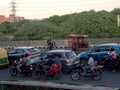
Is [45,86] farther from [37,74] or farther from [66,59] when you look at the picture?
[66,59]

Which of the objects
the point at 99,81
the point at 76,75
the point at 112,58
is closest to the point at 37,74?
the point at 76,75

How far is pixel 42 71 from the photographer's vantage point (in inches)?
693

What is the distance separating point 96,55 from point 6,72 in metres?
6.01

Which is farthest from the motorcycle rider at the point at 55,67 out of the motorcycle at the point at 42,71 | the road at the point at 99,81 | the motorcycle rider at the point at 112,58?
the motorcycle rider at the point at 112,58

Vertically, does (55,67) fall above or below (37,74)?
above

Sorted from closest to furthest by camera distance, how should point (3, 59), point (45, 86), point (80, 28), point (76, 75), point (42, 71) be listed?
point (45, 86), point (76, 75), point (42, 71), point (3, 59), point (80, 28)

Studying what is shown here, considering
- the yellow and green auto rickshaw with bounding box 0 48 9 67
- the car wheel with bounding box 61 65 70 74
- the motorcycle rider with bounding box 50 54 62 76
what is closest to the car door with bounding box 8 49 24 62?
the yellow and green auto rickshaw with bounding box 0 48 9 67

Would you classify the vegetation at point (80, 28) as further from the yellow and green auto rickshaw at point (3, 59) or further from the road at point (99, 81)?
the road at point (99, 81)

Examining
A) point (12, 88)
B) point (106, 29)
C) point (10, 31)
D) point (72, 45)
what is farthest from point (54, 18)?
point (12, 88)

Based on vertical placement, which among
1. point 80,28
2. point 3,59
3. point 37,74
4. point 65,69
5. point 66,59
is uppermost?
point 80,28

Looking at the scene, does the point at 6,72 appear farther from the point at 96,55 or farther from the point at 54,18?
the point at 54,18

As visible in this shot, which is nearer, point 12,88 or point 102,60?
point 12,88

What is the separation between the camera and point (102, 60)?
19.7 metres

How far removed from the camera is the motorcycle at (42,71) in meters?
17.3
